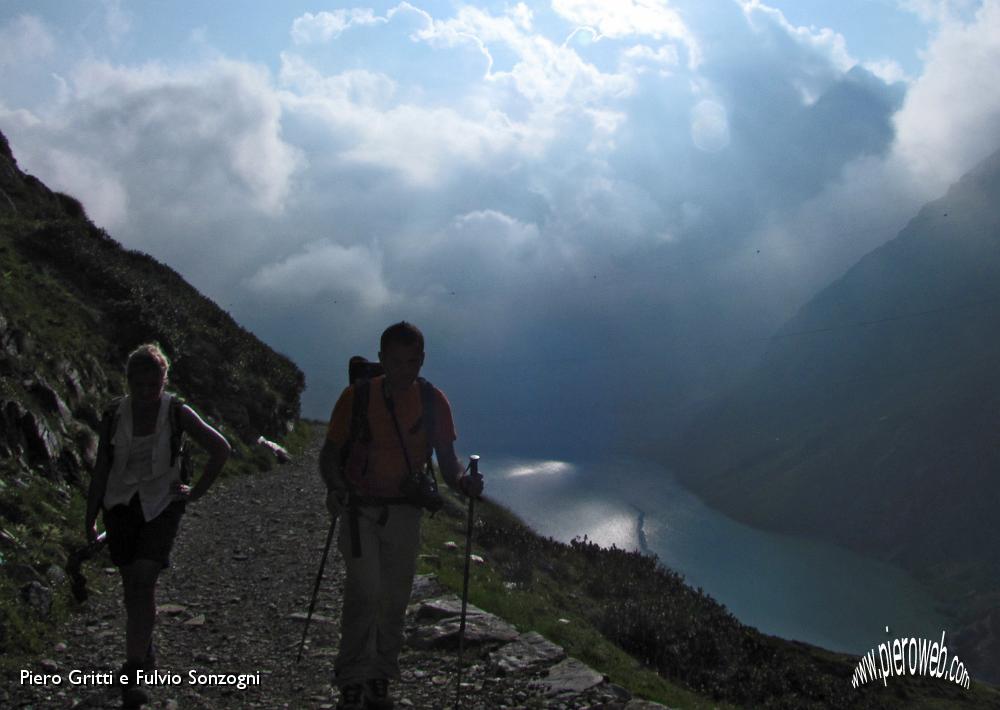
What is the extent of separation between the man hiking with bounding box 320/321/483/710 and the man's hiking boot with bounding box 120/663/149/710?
4.27ft

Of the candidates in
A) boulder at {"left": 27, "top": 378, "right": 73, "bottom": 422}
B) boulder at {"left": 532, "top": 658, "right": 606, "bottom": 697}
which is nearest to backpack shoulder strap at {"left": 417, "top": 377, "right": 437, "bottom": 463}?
boulder at {"left": 532, "top": 658, "right": 606, "bottom": 697}

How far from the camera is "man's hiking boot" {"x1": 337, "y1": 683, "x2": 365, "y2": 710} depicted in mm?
4418

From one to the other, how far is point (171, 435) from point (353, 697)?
195 cm

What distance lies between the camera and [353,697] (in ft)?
14.5

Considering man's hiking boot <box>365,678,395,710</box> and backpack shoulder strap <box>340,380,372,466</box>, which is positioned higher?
backpack shoulder strap <box>340,380,372,466</box>

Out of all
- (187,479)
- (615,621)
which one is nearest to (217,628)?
(187,479)

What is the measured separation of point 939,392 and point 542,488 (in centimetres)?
12055

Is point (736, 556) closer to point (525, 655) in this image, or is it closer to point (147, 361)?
point (525, 655)

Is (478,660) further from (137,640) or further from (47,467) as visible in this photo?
(47,467)

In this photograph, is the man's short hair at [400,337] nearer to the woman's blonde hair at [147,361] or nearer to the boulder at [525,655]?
the woman's blonde hair at [147,361]

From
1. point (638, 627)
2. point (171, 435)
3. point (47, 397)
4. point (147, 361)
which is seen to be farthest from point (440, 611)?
point (47, 397)

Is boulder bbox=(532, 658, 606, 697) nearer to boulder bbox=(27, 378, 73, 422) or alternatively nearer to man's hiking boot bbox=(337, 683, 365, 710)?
man's hiking boot bbox=(337, 683, 365, 710)

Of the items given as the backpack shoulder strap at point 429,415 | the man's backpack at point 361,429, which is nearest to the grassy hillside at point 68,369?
the man's backpack at point 361,429

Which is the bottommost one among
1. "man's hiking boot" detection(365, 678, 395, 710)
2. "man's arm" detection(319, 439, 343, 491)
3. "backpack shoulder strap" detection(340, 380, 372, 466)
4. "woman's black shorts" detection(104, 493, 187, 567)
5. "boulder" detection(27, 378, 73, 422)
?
"man's hiking boot" detection(365, 678, 395, 710)
